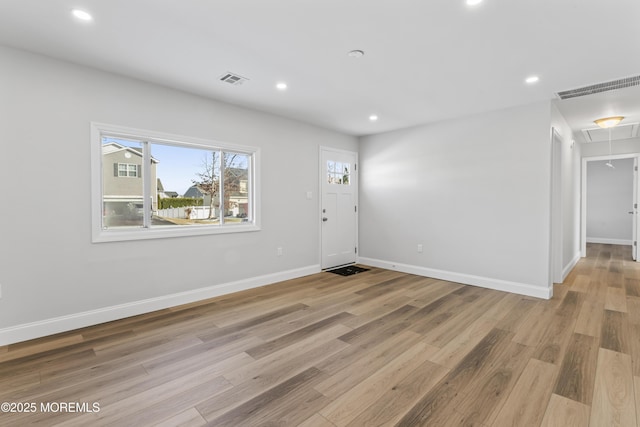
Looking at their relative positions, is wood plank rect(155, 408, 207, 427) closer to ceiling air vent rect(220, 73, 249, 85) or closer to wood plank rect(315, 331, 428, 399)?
wood plank rect(315, 331, 428, 399)

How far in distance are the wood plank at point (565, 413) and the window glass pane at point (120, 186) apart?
3901 mm

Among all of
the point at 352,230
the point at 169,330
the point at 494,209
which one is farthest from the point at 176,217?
the point at 494,209

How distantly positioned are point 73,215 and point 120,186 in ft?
1.69

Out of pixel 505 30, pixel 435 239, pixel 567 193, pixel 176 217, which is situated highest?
pixel 505 30

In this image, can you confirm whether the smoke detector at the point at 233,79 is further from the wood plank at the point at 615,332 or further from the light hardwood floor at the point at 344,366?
the wood plank at the point at 615,332

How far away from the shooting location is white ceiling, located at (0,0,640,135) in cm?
206

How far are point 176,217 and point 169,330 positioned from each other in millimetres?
1385

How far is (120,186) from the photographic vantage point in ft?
10.5

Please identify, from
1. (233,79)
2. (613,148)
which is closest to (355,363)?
(233,79)

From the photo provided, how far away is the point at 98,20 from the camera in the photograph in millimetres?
2197

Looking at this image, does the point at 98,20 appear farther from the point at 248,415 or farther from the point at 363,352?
the point at 363,352

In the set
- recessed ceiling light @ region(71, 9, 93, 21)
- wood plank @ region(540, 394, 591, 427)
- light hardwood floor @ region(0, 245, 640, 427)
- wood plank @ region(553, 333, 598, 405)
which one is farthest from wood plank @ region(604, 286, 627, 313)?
recessed ceiling light @ region(71, 9, 93, 21)

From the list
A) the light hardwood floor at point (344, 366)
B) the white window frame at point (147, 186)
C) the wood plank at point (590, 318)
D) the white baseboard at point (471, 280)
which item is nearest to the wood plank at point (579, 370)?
the light hardwood floor at point (344, 366)

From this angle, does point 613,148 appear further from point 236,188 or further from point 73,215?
point 73,215
